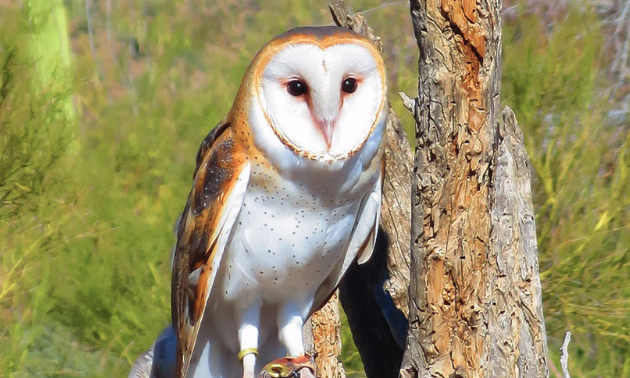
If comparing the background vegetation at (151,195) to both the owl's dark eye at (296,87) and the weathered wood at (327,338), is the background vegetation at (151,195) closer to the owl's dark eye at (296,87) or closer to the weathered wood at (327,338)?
the weathered wood at (327,338)

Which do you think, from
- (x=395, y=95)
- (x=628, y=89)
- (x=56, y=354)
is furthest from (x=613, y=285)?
(x=56, y=354)

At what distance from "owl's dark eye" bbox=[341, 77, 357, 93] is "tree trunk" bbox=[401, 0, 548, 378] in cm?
21

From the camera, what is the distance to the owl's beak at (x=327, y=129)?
7.48 feet

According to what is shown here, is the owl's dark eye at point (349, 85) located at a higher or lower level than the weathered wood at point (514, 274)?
higher

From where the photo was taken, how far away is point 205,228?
242cm

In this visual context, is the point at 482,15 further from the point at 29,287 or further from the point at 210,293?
the point at 29,287

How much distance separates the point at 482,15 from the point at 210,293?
1.05m

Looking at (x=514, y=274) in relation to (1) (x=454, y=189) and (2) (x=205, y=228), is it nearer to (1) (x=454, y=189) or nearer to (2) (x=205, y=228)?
(1) (x=454, y=189)

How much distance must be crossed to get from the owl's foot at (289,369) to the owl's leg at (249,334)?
7cm

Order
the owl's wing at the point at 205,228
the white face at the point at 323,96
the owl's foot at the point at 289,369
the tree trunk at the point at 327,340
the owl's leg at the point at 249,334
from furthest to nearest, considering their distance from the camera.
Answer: the tree trunk at the point at 327,340 → the owl's leg at the point at 249,334 → the owl's foot at the point at 289,369 → the owl's wing at the point at 205,228 → the white face at the point at 323,96

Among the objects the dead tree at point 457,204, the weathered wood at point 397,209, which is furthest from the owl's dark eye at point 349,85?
the weathered wood at point 397,209

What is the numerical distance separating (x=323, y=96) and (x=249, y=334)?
790mm

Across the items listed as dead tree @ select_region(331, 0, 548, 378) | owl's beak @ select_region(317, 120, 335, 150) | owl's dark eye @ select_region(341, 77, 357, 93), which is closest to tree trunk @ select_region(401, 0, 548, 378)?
dead tree @ select_region(331, 0, 548, 378)

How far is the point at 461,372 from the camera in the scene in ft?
8.36
